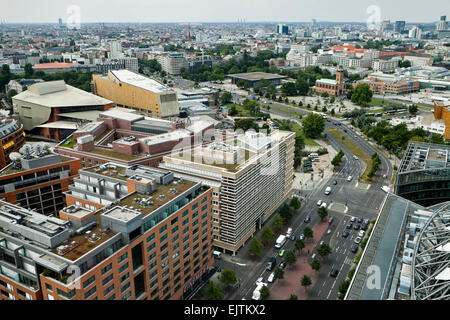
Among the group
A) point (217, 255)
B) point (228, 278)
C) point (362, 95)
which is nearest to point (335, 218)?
point (217, 255)

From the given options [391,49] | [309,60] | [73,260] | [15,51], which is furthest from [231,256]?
[391,49]

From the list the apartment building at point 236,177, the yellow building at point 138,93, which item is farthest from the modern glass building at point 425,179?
the yellow building at point 138,93

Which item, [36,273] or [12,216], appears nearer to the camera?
[36,273]

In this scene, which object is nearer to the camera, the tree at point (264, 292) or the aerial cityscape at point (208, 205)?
the aerial cityscape at point (208, 205)

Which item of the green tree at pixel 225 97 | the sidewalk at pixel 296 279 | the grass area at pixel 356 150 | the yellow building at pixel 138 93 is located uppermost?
the yellow building at pixel 138 93

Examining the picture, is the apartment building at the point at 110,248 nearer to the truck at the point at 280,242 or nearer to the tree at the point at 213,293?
the tree at the point at 213,293

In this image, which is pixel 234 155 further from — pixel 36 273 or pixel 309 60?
pixel 309 60

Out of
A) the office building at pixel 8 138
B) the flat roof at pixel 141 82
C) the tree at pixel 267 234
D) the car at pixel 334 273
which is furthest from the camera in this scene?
the flat roof at pixel 141 82
